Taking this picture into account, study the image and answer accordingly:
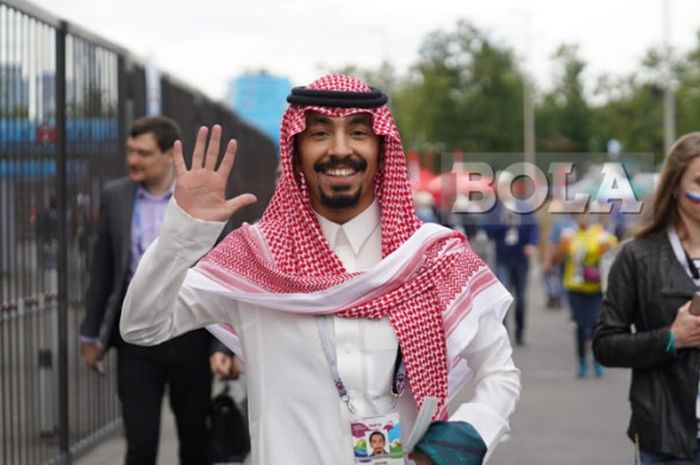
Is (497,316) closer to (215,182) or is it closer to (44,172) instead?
(215,182)

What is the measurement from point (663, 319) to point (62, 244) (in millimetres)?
4607

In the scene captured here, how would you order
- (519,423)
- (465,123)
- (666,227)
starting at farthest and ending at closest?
(465,123)
(519,423)
(666,227)

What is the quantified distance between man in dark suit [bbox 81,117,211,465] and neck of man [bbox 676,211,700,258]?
95.3 inches

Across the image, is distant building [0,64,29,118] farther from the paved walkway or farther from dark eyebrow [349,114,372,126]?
dark eyebrow [349,114,372,126]

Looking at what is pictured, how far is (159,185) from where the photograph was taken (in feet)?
21.5

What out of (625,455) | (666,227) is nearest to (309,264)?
(666,227)

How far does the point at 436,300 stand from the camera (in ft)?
11.3

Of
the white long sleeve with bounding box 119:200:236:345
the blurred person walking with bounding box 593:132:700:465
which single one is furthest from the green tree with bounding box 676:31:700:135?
the white long sleeve with bounding box 119:200:236:345

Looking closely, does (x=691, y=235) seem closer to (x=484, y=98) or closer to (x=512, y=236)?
(x=512, y=236)

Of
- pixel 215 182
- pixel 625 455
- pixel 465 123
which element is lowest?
pixel 625 455

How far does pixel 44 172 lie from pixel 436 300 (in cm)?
486

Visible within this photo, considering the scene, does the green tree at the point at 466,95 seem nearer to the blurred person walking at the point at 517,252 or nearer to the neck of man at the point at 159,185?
the blurred person walking at the point at 517,252

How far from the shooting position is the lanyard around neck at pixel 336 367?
3354 millimetres

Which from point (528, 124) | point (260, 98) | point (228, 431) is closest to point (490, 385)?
point (228, 431)
